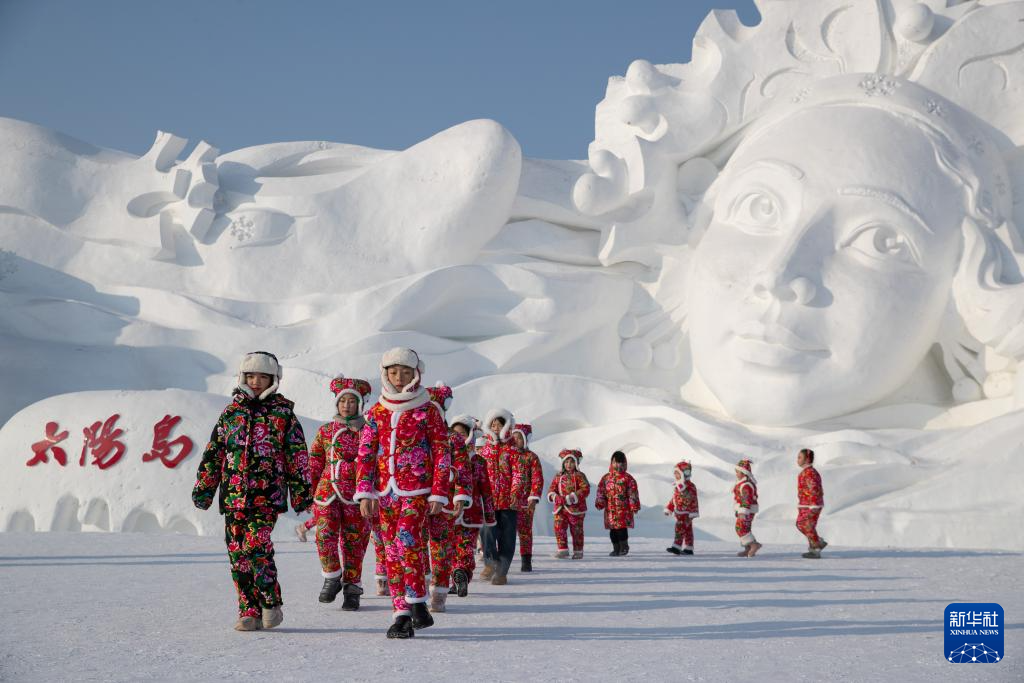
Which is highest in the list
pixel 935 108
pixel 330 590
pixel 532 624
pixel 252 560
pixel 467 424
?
pixel 935 108

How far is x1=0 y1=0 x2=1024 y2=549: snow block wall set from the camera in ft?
41.2

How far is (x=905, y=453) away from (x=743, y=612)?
7.43 m

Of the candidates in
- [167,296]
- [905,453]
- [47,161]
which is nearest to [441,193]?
[167,296]

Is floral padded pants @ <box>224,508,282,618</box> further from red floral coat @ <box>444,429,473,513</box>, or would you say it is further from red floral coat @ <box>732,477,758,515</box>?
red floral coat @ <box>732,477,758,515</box>

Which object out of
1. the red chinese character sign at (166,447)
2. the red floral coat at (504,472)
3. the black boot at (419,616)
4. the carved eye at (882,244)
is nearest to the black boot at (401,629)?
the black boot at (419,616)

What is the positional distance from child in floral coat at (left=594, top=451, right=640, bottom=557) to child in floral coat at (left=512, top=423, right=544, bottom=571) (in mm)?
1330

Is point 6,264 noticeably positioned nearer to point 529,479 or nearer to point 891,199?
point 529,479

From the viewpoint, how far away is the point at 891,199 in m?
12.7

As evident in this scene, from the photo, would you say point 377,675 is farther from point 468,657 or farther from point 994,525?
point 994,525

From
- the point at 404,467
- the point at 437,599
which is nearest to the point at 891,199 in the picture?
the point at 437,599

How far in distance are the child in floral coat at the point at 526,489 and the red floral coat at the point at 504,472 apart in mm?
43

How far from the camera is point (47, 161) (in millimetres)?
14453

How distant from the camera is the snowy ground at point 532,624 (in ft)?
12.3

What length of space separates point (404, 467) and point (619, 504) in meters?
4.41
